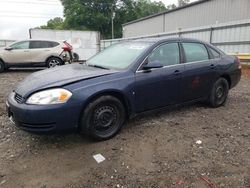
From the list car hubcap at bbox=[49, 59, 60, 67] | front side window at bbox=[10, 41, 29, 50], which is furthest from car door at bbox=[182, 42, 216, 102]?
front side window at bbox=[10, 41, 29, 50]

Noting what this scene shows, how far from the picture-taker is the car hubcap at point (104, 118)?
3.79m

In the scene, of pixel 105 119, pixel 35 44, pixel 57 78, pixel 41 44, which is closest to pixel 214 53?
pixel 105 119

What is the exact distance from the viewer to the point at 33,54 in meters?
12.2

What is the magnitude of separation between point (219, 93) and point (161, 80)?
179 cm

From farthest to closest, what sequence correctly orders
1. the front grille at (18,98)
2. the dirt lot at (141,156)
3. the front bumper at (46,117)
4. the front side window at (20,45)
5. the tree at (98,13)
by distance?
1. the tree at (98,13)
2. the front side window at (20,45)
3. the front grille at (18,98)
4. the front bumper at (46,117)
5. the dirt lot at (141,156)

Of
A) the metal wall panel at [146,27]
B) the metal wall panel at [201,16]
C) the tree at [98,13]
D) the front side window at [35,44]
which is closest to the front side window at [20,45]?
the front side window at [35,44]

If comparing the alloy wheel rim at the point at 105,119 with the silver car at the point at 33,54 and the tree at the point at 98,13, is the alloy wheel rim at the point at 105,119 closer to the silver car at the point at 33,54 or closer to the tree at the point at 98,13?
the silver car at the point at 33,54

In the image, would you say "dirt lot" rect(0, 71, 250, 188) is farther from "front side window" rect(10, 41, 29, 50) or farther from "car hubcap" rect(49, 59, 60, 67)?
"front side window" rect(10, 41, 29, 50)

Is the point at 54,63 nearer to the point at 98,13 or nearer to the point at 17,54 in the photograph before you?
the point at 17,54

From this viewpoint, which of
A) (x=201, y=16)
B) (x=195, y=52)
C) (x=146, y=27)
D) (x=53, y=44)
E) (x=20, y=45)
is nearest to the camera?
(x=195, y=52)

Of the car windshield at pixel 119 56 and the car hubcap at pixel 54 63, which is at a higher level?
the car windshield at pixel 119 56

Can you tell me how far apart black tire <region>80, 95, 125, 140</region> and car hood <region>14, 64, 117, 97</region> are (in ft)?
1.34

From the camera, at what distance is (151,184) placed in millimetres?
2918

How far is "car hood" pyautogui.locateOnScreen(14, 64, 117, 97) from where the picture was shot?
142 inches
